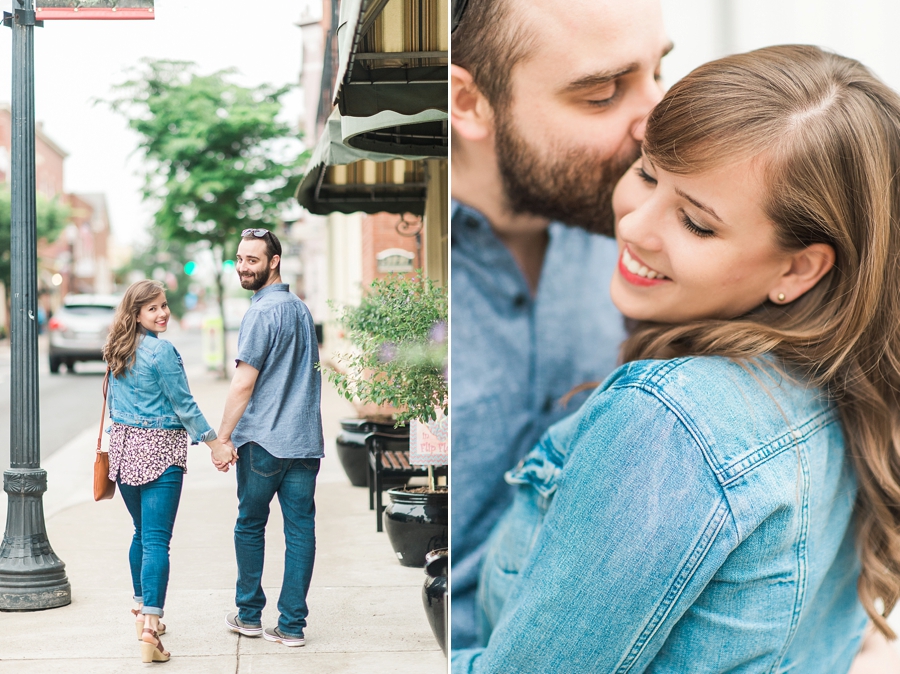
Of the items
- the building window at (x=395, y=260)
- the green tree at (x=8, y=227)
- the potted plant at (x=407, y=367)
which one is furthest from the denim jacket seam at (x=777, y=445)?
the green tree at (x=8, y=227)

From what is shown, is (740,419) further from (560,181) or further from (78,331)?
(78,331)

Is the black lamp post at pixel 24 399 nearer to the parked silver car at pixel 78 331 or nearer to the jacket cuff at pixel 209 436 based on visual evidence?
the jacket cuff at pixel 209 436

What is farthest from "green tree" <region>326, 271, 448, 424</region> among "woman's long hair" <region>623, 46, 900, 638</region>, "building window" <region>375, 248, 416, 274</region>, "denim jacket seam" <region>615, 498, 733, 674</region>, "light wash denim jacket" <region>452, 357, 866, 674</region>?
"building window" <region>375, 248, 416, 274</region>

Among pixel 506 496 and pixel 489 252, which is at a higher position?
pixel 489 252

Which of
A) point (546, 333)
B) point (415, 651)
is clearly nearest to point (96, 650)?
point (415, 651)

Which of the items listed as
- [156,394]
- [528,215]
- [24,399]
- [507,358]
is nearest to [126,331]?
[156,394]

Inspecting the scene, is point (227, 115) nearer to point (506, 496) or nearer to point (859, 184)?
point (506, 496)

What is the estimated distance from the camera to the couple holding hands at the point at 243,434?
3.30 meters

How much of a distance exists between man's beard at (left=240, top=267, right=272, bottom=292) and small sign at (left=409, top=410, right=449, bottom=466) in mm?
901

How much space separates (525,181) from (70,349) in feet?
19.9

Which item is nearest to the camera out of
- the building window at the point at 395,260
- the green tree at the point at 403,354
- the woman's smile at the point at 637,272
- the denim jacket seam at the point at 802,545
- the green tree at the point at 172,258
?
the denim jacket seam at the point at 802,545

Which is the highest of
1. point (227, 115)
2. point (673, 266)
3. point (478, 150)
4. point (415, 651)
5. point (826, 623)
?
point (227, 115)

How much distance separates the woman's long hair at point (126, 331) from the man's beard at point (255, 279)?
1.05ft

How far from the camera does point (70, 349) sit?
7.61m
